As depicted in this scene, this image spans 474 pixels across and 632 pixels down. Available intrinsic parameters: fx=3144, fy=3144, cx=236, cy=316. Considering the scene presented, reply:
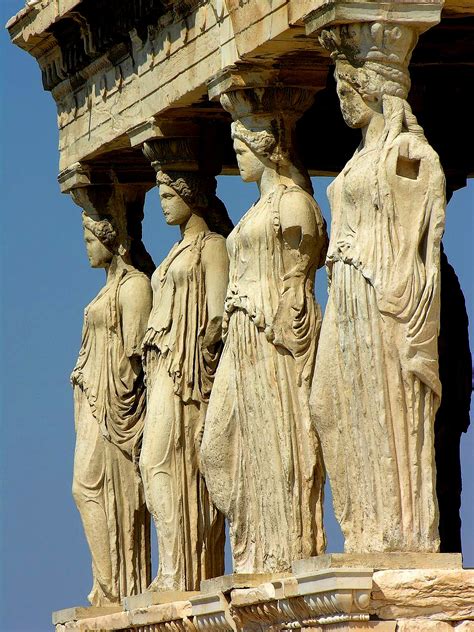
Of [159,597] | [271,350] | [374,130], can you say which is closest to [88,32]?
[271,350]

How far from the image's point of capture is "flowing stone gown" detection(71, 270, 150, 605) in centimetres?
2566

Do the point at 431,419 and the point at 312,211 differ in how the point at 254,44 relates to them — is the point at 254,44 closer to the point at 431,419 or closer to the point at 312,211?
the point at 312,211

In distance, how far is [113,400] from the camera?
84.5ft

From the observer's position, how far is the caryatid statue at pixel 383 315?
20.2 meters

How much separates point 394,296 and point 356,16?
187 cm

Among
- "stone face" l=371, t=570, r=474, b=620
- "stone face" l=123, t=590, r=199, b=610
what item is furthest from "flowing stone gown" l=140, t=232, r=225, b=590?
"stone face" l=371, t=570, r=474, b=620

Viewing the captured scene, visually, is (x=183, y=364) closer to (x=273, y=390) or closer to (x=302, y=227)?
(x=273, y=390)

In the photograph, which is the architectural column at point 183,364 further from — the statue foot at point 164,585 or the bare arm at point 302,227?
the bare arm at point 302,227

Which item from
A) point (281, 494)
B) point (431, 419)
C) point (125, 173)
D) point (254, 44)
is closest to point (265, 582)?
point (281, 494)

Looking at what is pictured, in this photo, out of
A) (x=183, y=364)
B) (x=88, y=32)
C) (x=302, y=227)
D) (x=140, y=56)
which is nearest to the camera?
(x=302, y=227)

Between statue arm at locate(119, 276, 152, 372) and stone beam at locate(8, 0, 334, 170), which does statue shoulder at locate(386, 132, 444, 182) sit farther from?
statue arm at locate(119, 276, 152, 372)

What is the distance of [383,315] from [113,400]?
589 centimetres

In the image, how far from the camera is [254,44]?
21984mm

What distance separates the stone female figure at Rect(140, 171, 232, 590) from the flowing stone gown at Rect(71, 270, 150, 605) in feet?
4.20
